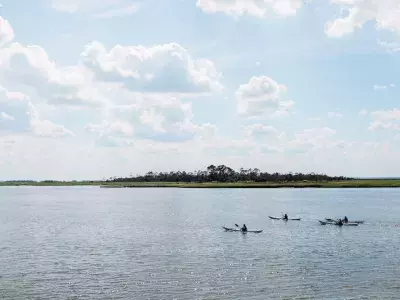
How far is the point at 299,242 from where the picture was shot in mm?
63438

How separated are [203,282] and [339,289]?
1051 centimetres

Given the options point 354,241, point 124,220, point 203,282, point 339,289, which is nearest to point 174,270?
point 203,282

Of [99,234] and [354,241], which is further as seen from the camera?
[99,234]

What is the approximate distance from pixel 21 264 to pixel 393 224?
6277 cm

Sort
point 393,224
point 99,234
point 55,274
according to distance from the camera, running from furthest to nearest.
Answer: point 393,224, point 99,234, point 55,274

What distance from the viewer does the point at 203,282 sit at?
40.3 metres

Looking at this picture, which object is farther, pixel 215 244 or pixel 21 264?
pixel 215 244

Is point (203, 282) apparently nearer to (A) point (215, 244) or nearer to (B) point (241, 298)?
(B) point (241, 298)

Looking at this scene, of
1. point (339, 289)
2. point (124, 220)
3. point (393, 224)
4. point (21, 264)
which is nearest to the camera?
point (339, 289)

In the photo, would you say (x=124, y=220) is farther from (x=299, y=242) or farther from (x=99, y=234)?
(x=299, y=242)

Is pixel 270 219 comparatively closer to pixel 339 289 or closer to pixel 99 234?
pixel 99 234

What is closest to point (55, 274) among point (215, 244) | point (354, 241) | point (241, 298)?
point (241, 298)

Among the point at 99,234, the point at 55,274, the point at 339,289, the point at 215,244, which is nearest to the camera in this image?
the point at 339,289

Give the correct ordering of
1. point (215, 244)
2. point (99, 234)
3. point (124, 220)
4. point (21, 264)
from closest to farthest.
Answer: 1. point (21, 264)
2. point (215, 244)
3. point (99, 234)
4. point (124, 220)
